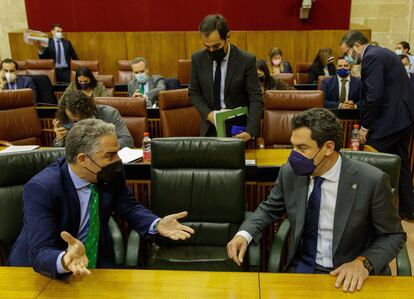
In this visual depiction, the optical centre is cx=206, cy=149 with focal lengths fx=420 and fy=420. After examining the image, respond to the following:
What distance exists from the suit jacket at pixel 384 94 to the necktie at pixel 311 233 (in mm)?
1697

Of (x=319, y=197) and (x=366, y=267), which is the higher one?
(x=319, y=197)

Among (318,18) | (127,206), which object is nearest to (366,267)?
(127,206)

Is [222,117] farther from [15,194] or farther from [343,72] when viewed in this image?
[343,72]

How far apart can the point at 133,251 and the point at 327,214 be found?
0.88 m

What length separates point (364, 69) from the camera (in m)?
3.15

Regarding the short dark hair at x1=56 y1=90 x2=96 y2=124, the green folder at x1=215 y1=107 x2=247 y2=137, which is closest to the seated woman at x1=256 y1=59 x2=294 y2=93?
the green folder at x1=215 y1=107 x2=247 y2=137

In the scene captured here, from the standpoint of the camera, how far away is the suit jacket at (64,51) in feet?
23.1

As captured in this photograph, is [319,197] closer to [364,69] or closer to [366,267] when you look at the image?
[366,267]

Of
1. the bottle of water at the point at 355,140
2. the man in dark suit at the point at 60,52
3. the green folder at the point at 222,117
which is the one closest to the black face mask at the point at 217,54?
the green folder at the point at 222,117

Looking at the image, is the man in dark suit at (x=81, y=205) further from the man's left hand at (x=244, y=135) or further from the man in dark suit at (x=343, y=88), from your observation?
the man in dark suit at (x=343, y=88)

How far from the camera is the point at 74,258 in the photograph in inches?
57.7

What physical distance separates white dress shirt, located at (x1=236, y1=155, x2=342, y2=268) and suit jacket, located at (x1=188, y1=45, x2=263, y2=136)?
1234 mm

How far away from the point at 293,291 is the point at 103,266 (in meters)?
0.92

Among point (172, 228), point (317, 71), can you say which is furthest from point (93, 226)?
point (317, 71)
